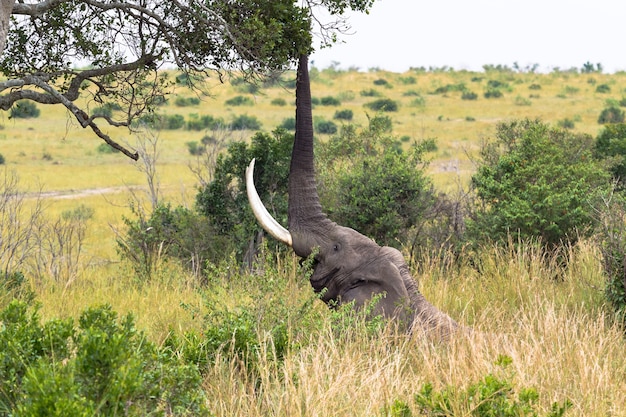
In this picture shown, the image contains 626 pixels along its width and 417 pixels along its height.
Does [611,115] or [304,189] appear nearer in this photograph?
[304,189]

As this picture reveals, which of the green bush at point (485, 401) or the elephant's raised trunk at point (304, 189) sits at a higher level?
the elephant's raised trunk at point (304, 189)

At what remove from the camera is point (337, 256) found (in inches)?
230

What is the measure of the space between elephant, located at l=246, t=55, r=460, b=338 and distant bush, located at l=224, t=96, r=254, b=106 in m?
43.6

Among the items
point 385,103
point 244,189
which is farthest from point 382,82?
point 244,189

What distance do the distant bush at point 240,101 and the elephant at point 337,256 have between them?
43643 mm

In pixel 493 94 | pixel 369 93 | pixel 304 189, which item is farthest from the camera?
pixel 369 93

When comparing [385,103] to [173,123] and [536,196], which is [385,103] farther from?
[536,196]

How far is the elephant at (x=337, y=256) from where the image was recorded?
18.5 ft

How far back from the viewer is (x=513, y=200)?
1002cm

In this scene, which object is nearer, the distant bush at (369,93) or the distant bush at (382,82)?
the distant bush at (369,93)

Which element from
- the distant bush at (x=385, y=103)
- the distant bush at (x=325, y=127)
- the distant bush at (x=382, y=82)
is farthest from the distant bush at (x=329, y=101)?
the distant bush at (x=382, y=82)

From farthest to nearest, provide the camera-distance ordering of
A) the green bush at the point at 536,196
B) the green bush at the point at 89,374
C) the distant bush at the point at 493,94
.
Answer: the distant bush at the point at 493,94 < the green bush at the point at 536,196 < the green bush at the point at 89,374

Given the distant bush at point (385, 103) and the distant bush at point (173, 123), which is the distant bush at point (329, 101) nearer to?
the distant bush at point (385, 103)

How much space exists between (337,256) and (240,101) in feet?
148
